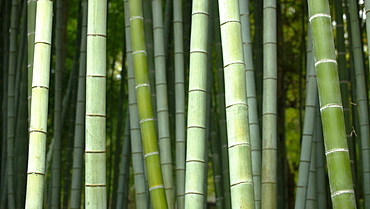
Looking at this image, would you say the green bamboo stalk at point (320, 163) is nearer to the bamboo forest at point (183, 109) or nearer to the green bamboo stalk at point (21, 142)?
the bamboo forest at point (183, 109)

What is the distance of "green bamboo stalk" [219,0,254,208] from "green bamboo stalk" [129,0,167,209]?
1.62ft

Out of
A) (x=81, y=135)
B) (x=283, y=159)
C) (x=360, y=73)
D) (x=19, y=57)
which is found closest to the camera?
(x=360, y=73)

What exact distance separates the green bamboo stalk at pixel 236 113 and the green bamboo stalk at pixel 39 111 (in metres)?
0.77

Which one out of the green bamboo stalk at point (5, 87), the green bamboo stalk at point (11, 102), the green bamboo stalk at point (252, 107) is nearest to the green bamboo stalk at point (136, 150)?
the green bamboo stalk at point (252, 107)

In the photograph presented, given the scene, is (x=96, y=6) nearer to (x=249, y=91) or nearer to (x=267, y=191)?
(x=249, y=91)

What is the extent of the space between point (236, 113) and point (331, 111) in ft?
1.20

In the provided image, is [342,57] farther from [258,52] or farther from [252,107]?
[252,107]

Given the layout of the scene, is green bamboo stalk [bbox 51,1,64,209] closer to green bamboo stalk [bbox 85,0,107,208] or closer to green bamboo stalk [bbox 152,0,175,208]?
green bamboo stalk [bbox 152,0,175,208]

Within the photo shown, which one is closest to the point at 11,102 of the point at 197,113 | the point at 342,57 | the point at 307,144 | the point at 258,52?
the point at 258,52

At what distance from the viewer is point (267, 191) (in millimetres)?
2773

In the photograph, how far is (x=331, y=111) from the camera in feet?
6.98

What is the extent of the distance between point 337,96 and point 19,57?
115 inches

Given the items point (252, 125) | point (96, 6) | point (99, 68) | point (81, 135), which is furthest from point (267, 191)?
point (81, 135)

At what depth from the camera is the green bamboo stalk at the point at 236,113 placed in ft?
7.11
